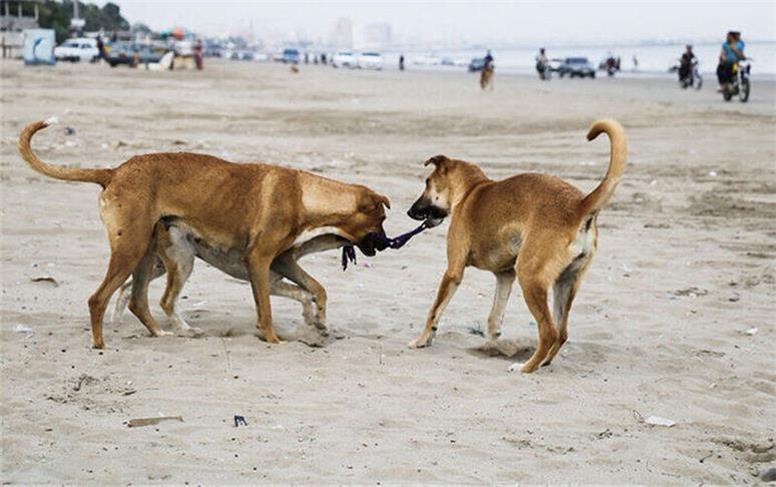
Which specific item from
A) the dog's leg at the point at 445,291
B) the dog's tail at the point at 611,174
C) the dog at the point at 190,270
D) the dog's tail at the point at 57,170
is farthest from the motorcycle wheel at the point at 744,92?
the dog's tail at the point at 57,170

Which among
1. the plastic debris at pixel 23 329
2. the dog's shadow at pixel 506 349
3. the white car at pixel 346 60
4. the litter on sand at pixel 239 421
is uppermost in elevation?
the litter on sand at pixel 239 421

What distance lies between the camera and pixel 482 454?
5293 mm

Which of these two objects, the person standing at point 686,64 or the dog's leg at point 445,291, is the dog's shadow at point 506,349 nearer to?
the dog's leg at point 445,291

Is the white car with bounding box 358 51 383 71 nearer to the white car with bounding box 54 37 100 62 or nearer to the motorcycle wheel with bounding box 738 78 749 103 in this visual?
the white car with bounding box 54 37 100 62

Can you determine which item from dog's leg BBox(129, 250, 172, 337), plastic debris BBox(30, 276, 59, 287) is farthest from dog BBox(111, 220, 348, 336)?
plastic debris BBox(30, 276, 59, 287)

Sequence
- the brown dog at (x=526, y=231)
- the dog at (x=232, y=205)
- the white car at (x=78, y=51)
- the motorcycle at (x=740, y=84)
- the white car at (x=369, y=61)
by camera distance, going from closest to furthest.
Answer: the brown dog at (x=526, y=231) < the dog at (x=232, y=205) < the motorcycle at (x=740, y=84) < the white car at (x=78, y=51) < the white car at (x=369, y=61)

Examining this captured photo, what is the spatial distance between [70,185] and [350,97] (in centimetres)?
2686

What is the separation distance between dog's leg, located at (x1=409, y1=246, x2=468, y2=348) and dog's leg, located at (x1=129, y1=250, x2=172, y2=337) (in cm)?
177

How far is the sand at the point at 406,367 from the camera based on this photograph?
17.0 ft

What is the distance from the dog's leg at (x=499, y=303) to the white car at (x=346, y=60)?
9198 cm

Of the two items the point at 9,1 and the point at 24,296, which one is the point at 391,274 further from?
the point at 9,1

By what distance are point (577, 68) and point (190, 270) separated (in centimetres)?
6245

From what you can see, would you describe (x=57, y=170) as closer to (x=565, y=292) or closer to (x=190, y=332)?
(x=190, y=332)

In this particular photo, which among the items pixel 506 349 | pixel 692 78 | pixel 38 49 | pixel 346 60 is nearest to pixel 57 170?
pixel 506 349
